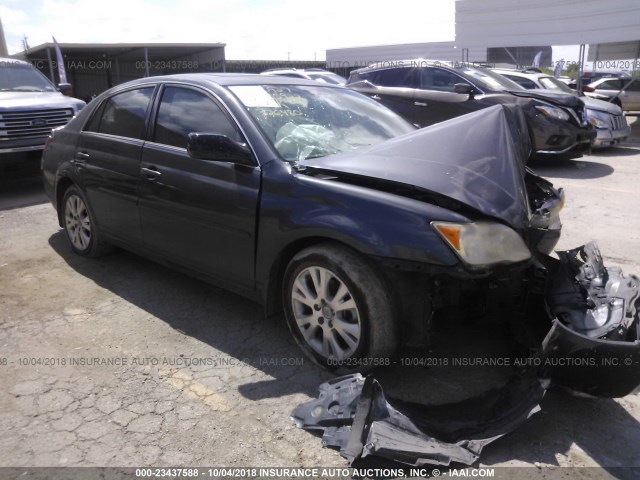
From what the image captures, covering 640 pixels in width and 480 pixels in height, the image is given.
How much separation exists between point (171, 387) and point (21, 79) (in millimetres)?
8403

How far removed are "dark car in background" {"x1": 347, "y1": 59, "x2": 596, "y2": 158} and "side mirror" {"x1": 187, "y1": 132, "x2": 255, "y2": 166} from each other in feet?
18.9

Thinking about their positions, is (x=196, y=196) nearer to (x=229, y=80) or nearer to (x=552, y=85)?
(x=229, y=80)

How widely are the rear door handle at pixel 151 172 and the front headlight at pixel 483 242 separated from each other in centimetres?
217

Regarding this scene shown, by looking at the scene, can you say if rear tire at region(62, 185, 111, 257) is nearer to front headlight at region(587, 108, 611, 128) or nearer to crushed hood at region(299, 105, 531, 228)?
crushed hood at region(299, 105, 531, 228)

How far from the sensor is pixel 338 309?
9.85ft

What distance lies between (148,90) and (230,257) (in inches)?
66.1

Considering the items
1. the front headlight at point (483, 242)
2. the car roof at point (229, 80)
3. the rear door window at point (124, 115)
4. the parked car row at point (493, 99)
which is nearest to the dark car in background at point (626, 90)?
the parked car row at point (493, 99)

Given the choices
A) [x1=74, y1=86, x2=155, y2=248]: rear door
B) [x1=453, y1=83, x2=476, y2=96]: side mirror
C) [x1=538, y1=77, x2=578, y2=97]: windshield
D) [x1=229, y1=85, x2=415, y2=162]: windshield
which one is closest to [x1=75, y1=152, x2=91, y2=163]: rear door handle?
[x1=74, y1=86, x2=155, y2=248]: rear door

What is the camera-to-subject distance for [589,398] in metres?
2.86

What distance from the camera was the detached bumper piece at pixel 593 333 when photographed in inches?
97.3

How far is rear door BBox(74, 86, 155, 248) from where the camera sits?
4195 mm

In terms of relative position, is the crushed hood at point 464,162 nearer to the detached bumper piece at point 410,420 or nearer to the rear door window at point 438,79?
the detached bumper piece at point 410,420

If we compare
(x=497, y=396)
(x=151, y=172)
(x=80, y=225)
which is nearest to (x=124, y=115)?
(x=151, y=172)

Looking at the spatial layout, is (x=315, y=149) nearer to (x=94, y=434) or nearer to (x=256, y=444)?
(x=256, y=444)
